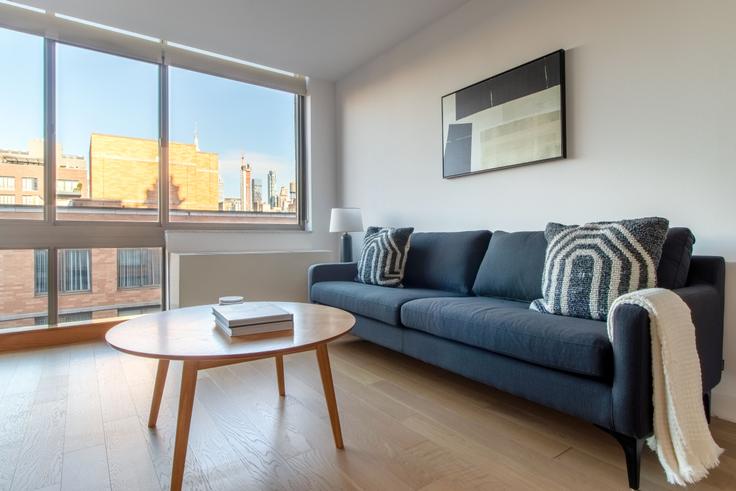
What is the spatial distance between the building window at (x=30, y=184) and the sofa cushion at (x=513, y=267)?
3262 mm

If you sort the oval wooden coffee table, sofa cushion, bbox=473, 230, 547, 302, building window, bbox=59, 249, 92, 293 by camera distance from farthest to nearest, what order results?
building window, bbox=59, 249, 92, 293, sofa cushion, bbox=473, 230, 547, 302, the oval wooden coffee table

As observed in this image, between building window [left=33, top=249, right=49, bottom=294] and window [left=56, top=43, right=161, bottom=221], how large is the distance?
320 millimetres

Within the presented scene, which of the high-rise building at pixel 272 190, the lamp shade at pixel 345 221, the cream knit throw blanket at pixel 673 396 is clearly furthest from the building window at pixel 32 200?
the cream knit throw blanket at pixel 673 396

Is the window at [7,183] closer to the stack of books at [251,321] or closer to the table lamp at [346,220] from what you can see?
the table lamp at [346,220]

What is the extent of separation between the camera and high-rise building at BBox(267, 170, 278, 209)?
13.3ft

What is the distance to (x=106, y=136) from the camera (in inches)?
128

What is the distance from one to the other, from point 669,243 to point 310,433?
1661mm

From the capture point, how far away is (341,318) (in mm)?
1589

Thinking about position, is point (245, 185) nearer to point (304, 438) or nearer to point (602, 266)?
point (304, 438)

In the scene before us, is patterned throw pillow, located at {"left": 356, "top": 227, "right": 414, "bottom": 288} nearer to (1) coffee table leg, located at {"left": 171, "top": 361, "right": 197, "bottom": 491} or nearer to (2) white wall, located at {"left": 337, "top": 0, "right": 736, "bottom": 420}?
(2) white wall, located at {"left": 337, "top": 0, "right": 736, "bottom": 420}

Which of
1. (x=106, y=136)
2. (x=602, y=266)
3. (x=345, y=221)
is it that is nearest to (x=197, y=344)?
(x=602, y=266)

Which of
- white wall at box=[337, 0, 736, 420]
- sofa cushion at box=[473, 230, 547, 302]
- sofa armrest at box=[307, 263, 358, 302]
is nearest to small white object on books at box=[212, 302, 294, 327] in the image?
sofa cushion at box=[473, 230, 547, 302]

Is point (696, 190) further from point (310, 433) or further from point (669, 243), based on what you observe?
point (310, 433)

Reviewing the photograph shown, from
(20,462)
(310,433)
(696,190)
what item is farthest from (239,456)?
(696,190)
